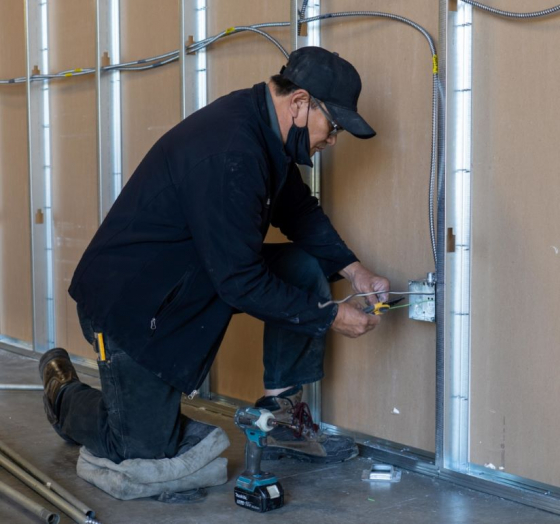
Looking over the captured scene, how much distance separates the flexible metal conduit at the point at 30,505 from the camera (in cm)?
219

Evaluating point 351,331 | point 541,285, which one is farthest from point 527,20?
point 351,331

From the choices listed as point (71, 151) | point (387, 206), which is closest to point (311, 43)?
point (387, 206)

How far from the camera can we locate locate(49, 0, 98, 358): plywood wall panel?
4.32 m

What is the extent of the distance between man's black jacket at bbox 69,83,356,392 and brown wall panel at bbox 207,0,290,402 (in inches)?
34.4

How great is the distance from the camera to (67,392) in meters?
2.86

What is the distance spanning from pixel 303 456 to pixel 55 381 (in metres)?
0.88

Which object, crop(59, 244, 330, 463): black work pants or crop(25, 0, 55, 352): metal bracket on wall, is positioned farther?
crop(25, 0, 55, 352): metal bracket on wall

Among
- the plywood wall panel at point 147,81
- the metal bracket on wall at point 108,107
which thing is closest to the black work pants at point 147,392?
the plywood wall panel at point 147,81

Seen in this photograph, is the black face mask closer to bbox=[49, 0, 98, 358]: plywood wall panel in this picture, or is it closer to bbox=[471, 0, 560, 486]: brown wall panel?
bbox=[471, 0, 560, 486]: brown wall panel

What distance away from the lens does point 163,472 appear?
248 centimetres

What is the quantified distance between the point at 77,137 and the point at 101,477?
2.34 meters

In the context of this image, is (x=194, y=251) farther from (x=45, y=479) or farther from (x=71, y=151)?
(x=71, y=151)

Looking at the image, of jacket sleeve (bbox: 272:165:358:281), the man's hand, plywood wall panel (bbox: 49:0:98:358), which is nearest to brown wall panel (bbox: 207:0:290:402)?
jacket sleeve (bbox: 272:165:358:281)

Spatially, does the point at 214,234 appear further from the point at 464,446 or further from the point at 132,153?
the point at 132,153
